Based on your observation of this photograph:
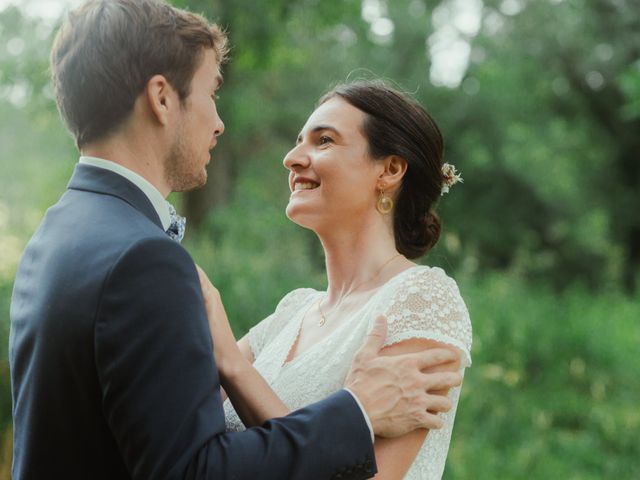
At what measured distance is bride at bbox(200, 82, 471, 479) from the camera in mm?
2596

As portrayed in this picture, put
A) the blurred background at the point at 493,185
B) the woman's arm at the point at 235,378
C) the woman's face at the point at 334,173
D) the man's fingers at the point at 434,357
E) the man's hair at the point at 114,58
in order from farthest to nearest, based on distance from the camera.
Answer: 1. the blurred background at the point at 493,185
2. the woman's face at the point at 334,173
3. the man's fingers at the point at 434,357
4. the woman's arm at the point at 235,378
5. the man's hair at the point at 114,58

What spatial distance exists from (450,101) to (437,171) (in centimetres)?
1470

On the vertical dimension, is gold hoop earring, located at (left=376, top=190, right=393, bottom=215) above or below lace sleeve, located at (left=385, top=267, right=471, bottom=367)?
above

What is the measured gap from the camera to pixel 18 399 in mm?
2098

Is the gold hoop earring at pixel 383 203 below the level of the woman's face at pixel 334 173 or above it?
below

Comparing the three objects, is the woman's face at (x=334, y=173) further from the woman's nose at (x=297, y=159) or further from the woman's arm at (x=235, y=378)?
the woman's arm at (x=235, y=378)

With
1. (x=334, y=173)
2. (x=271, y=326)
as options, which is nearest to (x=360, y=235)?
(x=334, y=173)

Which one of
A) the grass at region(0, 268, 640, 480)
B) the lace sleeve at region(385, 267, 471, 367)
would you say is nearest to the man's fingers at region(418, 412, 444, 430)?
the lace sleeve at region(385, 267, 471, 367)

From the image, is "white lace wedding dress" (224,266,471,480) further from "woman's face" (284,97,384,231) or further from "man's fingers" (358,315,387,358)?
"woman's face" (284,97,384,231)

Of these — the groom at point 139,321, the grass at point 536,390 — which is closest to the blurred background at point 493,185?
the grass at point 536,390

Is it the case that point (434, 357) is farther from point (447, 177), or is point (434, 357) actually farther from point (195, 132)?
point (447, 177)

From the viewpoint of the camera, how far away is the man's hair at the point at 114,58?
2104mm

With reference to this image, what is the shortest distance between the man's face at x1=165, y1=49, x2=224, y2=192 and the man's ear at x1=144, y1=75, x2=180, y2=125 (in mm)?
40

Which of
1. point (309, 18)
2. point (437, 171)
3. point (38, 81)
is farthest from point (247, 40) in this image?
point (437, 171)
